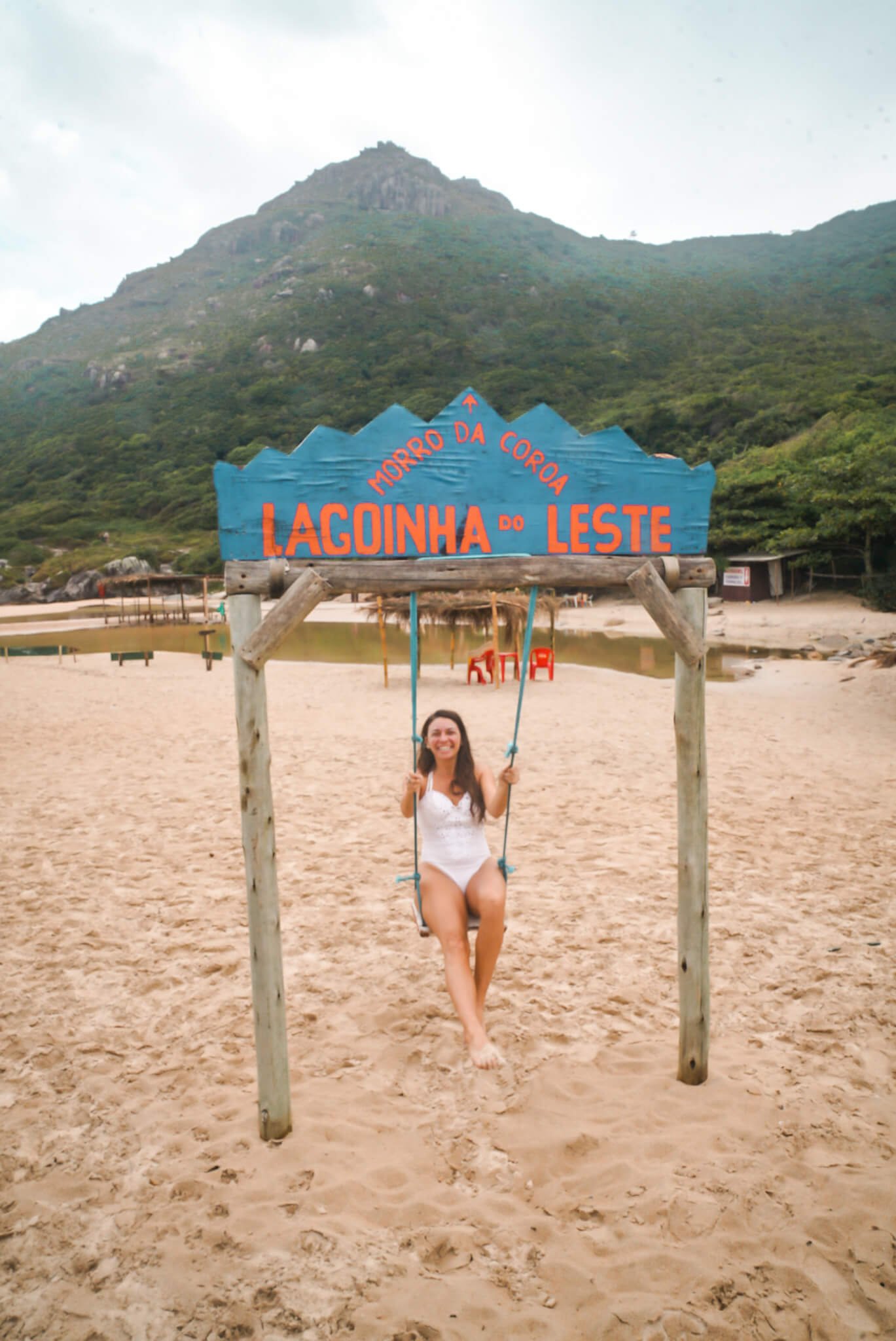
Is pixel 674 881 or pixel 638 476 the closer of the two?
pixel 638 476

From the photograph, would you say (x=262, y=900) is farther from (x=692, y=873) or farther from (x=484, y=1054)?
(x=692, y=873)

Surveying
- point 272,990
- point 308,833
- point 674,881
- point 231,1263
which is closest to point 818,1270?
point 231,1263

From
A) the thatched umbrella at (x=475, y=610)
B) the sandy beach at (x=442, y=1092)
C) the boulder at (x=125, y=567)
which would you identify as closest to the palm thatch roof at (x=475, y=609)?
the thatched umbrella at (x=475, y=610)

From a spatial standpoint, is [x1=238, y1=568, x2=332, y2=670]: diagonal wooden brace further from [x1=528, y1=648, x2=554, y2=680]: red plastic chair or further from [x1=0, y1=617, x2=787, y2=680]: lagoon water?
[x1=0, y1=617, x2=787, y2=680]: lagoon water

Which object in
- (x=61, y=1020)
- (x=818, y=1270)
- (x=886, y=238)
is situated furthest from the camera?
(x=886, y=238)

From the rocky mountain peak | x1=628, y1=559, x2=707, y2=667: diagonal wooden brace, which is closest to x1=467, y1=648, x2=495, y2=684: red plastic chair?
x1=628, y1=559, x2=707, y2=667: diagonal wooden brace

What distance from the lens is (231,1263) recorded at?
205 centimetres

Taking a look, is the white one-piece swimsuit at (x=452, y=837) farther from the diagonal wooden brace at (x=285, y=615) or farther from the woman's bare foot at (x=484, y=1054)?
the diagonal wooden brace at (x=285, y=615)

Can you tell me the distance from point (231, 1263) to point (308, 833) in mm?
3660

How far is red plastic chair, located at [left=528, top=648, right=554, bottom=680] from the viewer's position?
13.7m

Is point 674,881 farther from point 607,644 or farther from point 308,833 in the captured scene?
point 607,644

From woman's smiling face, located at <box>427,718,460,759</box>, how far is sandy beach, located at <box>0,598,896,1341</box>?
1.22 m

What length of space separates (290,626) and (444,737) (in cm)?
107

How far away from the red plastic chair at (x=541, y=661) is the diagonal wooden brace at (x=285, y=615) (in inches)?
443
